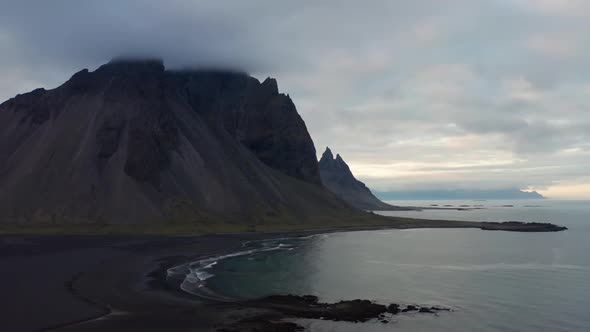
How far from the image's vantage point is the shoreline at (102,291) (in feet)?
113

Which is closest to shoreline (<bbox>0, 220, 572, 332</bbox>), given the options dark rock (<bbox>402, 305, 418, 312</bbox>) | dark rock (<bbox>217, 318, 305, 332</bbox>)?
dark rock (<bbox>217, 318, 305, 332</bbox>)

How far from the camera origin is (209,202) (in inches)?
5748

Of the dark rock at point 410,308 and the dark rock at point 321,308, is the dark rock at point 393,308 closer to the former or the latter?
the dark rock at point 321,308

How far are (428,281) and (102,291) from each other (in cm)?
3737

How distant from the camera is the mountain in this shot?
411ft

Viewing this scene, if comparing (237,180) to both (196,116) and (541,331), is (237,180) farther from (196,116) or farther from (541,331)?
(541,331)

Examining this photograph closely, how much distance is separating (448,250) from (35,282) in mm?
75872

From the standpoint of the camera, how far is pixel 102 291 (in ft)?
151

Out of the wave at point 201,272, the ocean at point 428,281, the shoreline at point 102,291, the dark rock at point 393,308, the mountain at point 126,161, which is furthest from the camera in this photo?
the mountain at point 126,161

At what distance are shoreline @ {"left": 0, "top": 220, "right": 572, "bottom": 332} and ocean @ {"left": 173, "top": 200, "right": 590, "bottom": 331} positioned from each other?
495cm

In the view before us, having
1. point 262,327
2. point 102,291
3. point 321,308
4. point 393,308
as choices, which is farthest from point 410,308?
point 102,291

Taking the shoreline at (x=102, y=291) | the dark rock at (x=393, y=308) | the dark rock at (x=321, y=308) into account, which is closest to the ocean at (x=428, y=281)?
the dark rock at (x=393, y=308)

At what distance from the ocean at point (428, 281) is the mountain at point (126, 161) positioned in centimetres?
4675

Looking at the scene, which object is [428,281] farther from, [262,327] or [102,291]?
[102,291]
